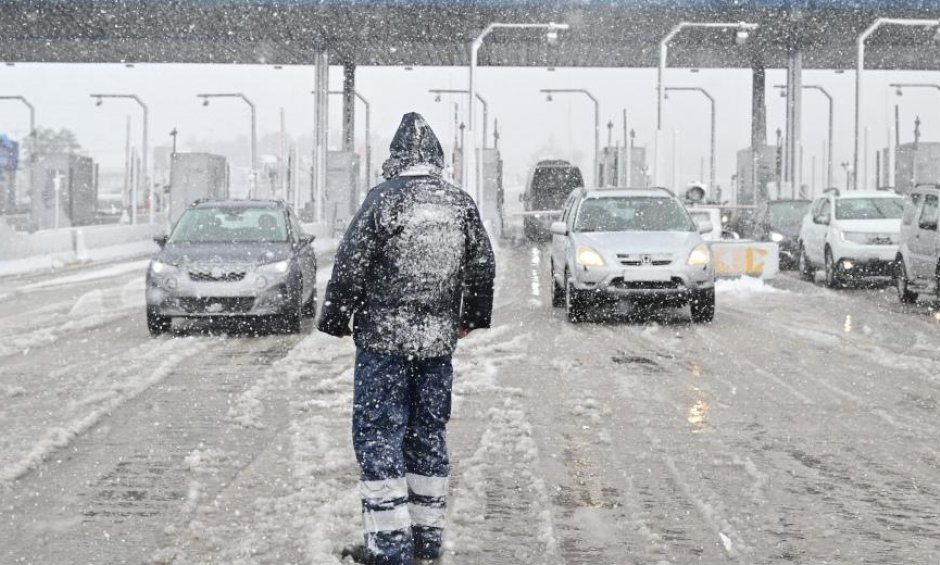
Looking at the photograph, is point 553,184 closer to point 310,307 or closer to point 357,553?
point 310,307

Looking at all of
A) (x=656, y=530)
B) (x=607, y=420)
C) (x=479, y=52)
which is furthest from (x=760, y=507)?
(x=479, y=52)

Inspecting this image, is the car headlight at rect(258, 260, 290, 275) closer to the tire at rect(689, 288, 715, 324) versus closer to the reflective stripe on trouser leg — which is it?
the tire at rect(689, 288, 715, 324)

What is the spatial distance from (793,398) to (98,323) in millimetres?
9061

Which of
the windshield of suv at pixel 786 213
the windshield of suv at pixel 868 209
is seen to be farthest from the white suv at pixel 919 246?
the windshield of suv at pixel 786 213

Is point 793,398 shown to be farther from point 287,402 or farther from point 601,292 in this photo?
point 601,292

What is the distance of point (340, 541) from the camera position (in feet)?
18.6

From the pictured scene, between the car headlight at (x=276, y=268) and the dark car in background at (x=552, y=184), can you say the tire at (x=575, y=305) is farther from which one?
the dark car in background at (x=552, y=184)

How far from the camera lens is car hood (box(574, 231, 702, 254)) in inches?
650

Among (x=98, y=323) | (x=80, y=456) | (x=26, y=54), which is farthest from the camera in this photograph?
(x=26, y=54)

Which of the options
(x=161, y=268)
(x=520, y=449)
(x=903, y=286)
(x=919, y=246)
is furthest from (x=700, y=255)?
(x=520, y=449)

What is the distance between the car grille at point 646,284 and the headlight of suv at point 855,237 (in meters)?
8.29

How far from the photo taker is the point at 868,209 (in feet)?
81.3

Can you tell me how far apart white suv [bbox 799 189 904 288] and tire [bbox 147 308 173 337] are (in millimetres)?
12720

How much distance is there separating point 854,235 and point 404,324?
19572 millimetres
